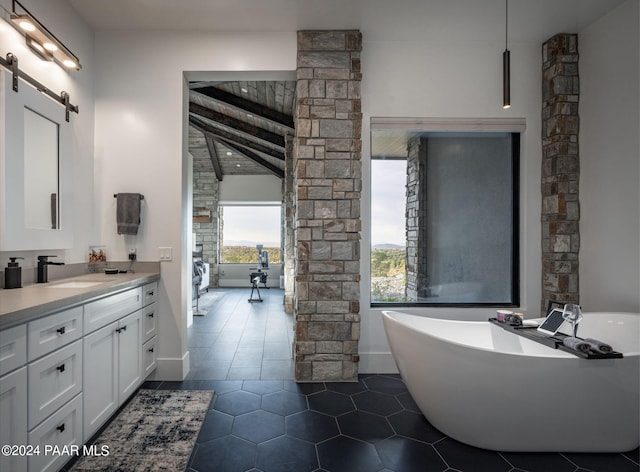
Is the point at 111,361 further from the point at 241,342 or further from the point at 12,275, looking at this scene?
the point at 241,342

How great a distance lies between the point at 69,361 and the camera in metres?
1.76

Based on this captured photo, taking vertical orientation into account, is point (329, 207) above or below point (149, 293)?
above

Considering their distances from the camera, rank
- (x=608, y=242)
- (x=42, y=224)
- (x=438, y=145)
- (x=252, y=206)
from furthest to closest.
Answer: (x=252, y=206) < (x=438, y=145) < (x=608, y=242) < (x=42, y=224)

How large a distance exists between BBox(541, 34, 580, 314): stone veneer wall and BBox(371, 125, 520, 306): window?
1.01 feet

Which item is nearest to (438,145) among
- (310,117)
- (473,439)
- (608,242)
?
(310,117)

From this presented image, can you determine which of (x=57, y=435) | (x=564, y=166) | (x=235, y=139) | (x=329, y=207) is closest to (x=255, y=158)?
(x=235, y=139)

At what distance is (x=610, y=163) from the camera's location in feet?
9.05

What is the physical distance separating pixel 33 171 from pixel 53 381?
4.57 feet

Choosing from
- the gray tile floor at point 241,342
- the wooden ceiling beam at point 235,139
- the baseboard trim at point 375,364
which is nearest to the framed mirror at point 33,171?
the gray tile floor at point 241,342

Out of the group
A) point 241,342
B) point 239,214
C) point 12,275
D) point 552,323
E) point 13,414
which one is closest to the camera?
point 13,414

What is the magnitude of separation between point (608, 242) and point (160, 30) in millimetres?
4084

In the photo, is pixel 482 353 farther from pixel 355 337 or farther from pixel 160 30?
pixel 160 30

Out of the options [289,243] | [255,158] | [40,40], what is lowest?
[289,243]

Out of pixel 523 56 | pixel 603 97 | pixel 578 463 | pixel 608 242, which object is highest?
pixel 523 56
